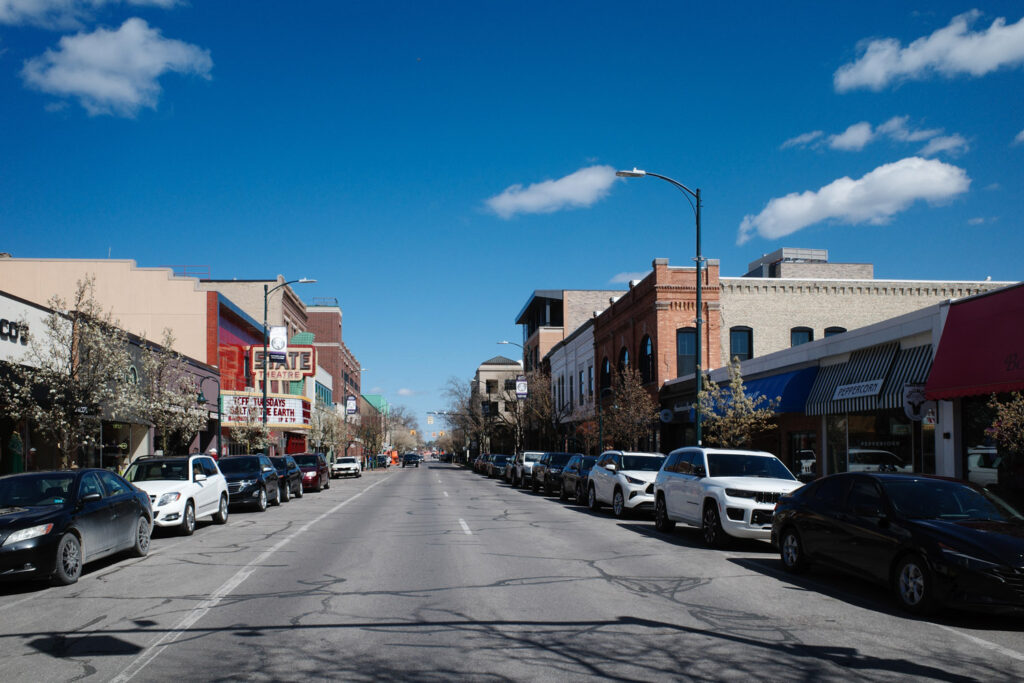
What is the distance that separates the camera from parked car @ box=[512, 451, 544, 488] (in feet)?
127

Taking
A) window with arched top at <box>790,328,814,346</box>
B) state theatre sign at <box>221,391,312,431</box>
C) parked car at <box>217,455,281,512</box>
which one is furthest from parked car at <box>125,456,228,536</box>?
window with arched top at <box>790,328,814,346</box>

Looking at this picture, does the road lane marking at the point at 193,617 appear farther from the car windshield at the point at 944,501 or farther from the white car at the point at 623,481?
the white car at the point at 623,481

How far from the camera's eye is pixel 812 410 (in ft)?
80.5

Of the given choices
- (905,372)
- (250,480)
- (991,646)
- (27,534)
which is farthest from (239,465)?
(991,646)

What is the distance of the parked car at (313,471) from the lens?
116ft

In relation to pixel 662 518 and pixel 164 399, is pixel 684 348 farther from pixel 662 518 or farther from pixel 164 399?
pixel 164 399

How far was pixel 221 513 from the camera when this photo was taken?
1961cm

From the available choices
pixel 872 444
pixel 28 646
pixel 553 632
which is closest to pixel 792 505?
pixel 553 632

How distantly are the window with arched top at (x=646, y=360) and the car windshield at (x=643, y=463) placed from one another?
684 inches

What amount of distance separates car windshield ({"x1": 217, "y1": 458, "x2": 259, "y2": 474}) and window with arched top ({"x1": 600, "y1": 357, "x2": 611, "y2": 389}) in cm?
2612

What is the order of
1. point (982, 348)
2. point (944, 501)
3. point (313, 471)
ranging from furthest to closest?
point (313, 471) < point (982, 348) < point (944, 501)

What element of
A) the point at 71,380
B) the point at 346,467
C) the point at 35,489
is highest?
the point at 71,380

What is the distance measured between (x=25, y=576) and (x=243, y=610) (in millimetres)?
3199

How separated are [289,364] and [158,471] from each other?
128 feet
